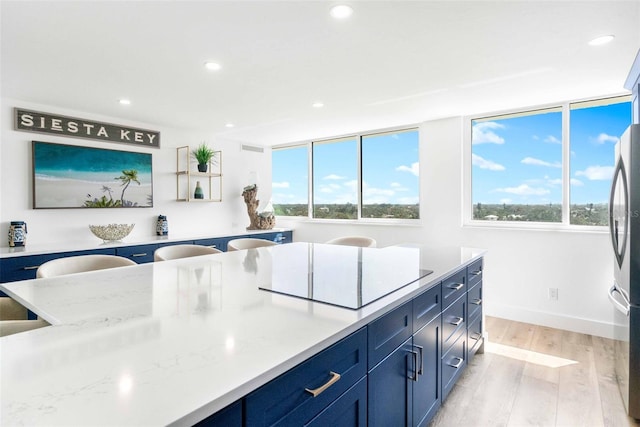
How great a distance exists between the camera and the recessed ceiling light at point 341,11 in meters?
1.82

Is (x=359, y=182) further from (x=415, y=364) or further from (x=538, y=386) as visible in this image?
(x=415, y=364)

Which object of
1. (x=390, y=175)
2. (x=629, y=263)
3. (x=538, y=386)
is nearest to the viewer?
(x=629, y=263)

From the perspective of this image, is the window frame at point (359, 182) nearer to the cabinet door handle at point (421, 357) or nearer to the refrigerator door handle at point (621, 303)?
the refrigerator door handle at point (621, 303)

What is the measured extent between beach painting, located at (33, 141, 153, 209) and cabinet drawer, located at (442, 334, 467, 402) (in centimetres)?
386

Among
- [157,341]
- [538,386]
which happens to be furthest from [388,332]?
[538,386]

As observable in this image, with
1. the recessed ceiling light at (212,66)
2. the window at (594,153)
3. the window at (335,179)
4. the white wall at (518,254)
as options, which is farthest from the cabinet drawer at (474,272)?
the window at (335,179)

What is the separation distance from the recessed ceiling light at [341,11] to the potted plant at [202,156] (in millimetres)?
3293

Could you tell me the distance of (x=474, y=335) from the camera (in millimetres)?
2537

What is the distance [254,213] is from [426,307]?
4047mm

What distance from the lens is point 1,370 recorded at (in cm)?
75

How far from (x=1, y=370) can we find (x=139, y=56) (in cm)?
227

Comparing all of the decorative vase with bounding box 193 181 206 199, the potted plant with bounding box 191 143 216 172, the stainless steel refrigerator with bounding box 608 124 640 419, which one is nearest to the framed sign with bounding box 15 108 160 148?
the potted plant with bounding box 191 143 216 172

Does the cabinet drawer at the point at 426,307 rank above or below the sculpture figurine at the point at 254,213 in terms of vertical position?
below

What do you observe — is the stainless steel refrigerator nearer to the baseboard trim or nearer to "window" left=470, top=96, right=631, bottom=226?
the baseboard trim
